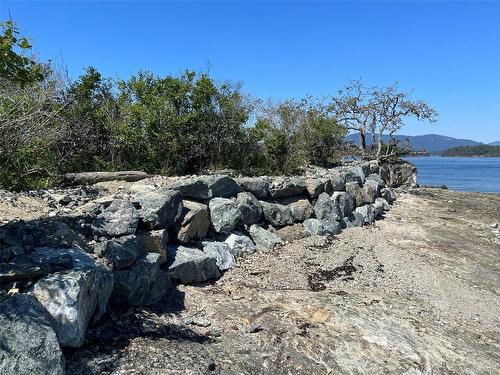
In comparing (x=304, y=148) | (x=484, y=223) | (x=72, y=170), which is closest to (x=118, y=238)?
(x=72, y=170)

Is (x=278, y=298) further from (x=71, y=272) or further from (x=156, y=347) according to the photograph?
(x=71, y=272)

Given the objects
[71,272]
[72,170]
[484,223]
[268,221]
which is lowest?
[484,223]

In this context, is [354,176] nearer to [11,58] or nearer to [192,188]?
[192,188]

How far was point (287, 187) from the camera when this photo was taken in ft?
37.3

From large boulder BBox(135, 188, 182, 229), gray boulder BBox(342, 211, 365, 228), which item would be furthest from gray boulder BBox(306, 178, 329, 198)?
large boulder BBox(135, 188, 182, 229)

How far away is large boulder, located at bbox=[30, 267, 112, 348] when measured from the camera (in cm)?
415

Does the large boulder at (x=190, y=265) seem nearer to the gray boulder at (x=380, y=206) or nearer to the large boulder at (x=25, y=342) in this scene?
the large boulder at (x=25, y=342)

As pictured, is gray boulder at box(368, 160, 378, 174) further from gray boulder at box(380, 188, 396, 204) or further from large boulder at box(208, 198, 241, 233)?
large boulder at box(208, 198, 241, 233)

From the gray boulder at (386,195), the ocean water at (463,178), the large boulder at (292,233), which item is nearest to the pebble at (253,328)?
the large boulder at (292,233)

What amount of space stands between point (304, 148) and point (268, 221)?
6458 millimetres

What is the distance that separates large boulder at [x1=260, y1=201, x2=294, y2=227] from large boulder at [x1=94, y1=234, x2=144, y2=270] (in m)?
4.68

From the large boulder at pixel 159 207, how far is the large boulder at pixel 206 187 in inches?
27.0

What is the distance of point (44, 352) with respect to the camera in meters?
3.53

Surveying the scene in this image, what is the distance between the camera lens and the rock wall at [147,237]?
170 inches
